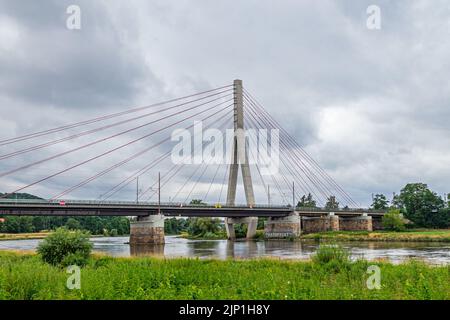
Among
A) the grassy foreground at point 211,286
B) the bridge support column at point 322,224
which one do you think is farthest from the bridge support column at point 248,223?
the grassy foreground at point 211,286

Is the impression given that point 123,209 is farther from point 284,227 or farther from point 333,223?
point 333,223

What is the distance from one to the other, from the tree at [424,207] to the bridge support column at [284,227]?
33.4 meters

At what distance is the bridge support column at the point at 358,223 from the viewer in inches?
4326

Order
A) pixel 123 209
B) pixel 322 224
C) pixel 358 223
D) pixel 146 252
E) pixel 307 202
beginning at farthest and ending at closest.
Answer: pixel 307 202
pixel 358 223
pixel 322 224
pixel 123 209
pixel 146 252

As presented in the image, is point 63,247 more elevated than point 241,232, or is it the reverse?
point 63,247

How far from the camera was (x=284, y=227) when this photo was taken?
99312 millimetres

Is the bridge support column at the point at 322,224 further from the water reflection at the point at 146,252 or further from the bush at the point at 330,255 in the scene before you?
the bush at the point at 330,255

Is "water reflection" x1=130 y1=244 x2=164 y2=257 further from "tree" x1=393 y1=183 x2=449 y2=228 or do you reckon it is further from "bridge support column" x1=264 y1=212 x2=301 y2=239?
"tree" x1=393 y1=183 x2=449 y2=228

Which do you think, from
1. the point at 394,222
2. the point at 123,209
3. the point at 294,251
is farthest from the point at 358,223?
the point at 123,209

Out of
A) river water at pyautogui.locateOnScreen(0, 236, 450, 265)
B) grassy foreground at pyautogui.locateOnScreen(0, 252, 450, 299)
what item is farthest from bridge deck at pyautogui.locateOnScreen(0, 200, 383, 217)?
grassy foreground at pyautogui.locateOnScreen(0, 252, 450, 299)

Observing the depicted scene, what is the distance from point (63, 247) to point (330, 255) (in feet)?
55.7
